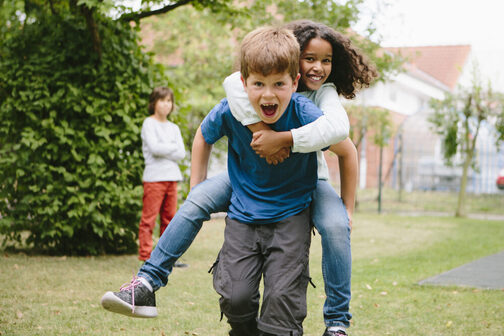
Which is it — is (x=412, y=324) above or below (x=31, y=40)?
below

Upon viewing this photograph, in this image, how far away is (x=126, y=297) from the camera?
3021 mm

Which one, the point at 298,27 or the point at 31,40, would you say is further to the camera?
the point at 31,40

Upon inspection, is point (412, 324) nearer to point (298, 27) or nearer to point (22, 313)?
point (298, 27)

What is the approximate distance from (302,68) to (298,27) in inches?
9.5

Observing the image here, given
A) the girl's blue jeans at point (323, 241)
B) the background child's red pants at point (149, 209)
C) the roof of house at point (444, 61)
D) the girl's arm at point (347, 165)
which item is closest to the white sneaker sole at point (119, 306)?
the girl's blue jeans at point (323, 241)

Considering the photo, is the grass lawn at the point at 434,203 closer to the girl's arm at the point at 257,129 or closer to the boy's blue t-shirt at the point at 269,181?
the boy's blue t-shirt at the point at 269,181

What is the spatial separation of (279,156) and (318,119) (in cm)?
29

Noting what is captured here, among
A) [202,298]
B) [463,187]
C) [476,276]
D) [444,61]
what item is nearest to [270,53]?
[202,298]

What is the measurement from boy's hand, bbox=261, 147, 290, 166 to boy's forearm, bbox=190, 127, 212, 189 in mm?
529

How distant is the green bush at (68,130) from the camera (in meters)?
6.99

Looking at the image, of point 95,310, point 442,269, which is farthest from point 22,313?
point 442,269

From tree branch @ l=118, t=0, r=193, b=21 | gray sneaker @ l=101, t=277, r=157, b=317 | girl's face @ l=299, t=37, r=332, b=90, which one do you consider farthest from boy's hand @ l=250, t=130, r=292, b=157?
tree branch @ l=118, t=0, r=193, b=21

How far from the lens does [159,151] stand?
21.9ft

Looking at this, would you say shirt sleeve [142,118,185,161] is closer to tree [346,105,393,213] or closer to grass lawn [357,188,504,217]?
grass lawn [357,188,504,217]
